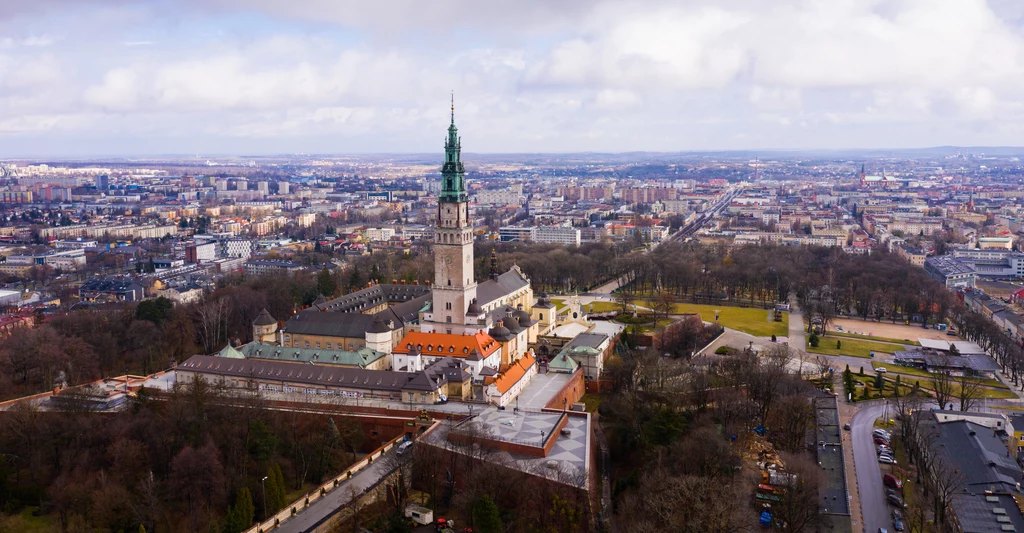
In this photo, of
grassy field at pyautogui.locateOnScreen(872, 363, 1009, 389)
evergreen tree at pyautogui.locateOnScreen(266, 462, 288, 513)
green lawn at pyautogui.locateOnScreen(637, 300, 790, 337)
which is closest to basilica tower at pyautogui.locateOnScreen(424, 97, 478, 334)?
evergreen tree at pyautogui.locateOnScreen(266, 462, 288, 513)

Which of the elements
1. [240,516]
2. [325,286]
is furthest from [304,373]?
[325,286]

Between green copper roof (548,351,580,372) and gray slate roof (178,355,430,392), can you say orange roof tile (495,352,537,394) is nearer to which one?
green copper roof (548,351,580,372)

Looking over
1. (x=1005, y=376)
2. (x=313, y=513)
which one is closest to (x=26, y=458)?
(x=313, y=513)

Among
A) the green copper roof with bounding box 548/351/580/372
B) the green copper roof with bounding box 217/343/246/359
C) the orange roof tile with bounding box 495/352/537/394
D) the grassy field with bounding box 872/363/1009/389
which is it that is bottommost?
the grassy field with bounding box 872/363/1009/389

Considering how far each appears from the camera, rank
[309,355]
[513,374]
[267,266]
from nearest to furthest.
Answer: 1. [513,374]
2. [309,355]
3. [267,266]

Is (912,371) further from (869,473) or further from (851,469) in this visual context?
(851,469)

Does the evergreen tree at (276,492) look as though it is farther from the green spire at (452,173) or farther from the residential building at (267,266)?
the residential building at (267,266)

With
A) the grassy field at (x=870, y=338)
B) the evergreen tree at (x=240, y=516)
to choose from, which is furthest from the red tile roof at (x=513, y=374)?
the grassy field at (x=870, y=338)
